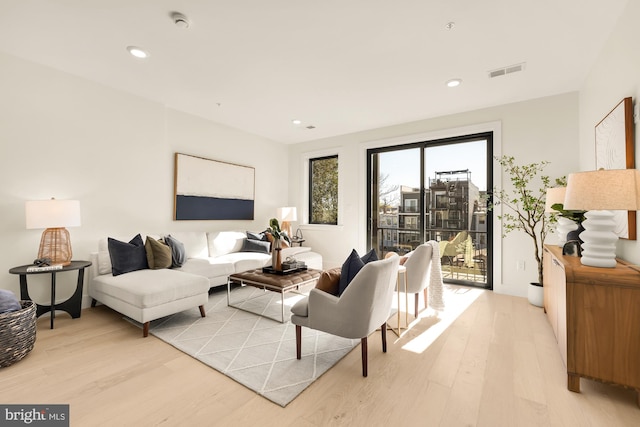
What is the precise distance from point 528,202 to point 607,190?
212 cm

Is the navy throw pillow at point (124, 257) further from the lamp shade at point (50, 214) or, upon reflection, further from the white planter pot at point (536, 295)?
the white planter pot at point (536, 295)

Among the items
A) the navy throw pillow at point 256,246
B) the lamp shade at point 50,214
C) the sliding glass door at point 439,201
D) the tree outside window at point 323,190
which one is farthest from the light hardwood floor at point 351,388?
the tree outside window at point 323,190

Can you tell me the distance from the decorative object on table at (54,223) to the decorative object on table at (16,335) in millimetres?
818

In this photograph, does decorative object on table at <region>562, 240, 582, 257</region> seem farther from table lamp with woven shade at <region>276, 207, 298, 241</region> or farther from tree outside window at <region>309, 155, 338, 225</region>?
table lamp with woven shade at <region>276, 207, 298, 241</region>

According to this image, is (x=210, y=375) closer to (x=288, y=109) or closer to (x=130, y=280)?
(x=130, y=280)

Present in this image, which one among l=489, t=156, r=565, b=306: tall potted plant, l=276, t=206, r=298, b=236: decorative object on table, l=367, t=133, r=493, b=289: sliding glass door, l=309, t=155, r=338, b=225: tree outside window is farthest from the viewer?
l=309, t=155, r=338, b=225: tree outside window

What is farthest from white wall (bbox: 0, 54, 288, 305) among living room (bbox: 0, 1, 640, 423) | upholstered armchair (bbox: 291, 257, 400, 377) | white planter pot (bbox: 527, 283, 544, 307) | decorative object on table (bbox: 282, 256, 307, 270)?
white planter pot (bbox: 527, 283, 544, 307)

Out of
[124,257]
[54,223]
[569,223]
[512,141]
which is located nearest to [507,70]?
[512,141]

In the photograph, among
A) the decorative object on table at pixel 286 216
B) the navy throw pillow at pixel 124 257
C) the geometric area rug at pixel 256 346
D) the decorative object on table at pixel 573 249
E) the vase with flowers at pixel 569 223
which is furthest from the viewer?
the decorative object on table at pixel 286 216

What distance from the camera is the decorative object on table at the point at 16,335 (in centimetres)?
211

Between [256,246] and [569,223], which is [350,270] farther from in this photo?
[256,246]

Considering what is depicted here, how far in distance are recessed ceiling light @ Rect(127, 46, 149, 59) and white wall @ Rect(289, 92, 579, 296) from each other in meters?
3.54

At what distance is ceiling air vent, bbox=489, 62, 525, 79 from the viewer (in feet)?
9.88

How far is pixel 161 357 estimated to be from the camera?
231 centimetres
